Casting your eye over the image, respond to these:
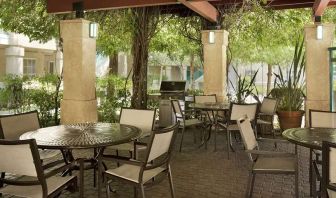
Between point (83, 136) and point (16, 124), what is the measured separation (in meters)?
0.90

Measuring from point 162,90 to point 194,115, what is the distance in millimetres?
2238

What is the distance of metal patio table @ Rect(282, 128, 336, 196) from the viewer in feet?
9.19

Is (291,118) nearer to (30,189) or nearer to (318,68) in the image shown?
(318,68)

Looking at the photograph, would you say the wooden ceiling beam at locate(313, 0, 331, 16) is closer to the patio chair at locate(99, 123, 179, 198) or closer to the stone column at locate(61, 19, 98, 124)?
the stone column at locate(61, 19, 98, 124)

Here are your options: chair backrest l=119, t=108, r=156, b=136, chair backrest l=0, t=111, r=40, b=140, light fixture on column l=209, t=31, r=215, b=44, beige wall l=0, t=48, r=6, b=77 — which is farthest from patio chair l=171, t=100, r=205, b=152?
beige wall l=0, t=48, r=6, b=77

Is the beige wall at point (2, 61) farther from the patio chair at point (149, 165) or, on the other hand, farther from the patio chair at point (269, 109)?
the patio chair at point (149, 165)

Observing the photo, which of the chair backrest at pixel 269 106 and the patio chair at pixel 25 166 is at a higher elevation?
the chair backrest at pixel 269 106

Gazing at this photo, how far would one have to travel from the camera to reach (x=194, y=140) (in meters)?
6.08

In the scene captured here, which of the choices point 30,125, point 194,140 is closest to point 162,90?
point 194,140

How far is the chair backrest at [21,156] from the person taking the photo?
2.21 m

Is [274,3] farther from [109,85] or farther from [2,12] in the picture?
[2,12]

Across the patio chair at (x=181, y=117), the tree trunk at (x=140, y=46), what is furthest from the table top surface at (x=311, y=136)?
the tree trunk at (x=140, y=46)

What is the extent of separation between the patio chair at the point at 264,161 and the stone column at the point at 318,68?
135 inches

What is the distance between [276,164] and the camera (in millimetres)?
3076
